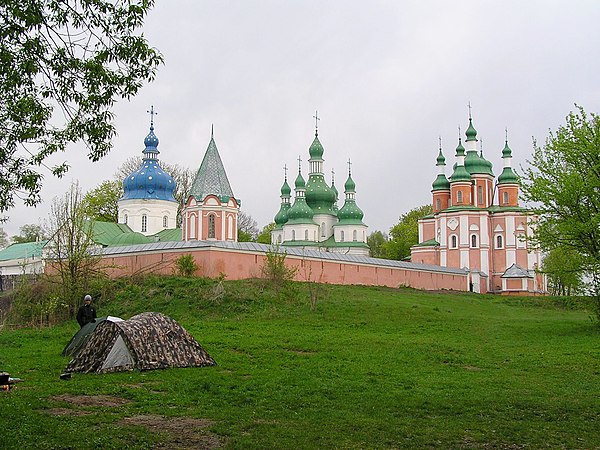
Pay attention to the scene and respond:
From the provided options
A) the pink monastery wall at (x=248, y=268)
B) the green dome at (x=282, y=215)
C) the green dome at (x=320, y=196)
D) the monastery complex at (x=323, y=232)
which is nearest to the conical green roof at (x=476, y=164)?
the monastery complex at (x=323, y=232)

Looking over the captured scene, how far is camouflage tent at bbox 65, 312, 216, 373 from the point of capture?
1333 centimetres

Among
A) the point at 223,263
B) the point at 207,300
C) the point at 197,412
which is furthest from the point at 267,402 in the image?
the point at 223,263

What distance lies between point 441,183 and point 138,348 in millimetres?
47972

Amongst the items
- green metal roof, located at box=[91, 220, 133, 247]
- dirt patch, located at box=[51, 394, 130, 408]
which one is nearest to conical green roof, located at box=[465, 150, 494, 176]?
green metal roof, located at box=[91, 220, 133, 247]

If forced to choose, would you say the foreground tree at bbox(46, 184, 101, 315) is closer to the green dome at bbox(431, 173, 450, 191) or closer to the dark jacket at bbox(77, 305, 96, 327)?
the dark jacket at bbox(77, 305, 96, 327)

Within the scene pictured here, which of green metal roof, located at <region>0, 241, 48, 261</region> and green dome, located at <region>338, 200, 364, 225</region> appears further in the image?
green dome, located at <region>338, 200, 364, 225</region>

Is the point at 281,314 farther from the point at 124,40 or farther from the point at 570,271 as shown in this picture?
the point at 124,40

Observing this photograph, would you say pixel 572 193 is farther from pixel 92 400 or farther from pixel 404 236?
pixel 404 236

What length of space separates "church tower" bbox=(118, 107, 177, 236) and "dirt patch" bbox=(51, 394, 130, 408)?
4429 centimetres

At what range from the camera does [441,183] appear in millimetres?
58781

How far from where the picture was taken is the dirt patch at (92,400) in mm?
10258

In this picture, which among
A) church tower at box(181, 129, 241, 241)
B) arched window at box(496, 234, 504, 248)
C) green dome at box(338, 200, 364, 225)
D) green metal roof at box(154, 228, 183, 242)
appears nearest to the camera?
church tower at box(181, 129, 241, 241)

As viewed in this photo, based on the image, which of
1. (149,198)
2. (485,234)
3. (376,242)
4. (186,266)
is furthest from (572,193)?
(376,242)

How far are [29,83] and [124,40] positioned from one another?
50.4 inches
